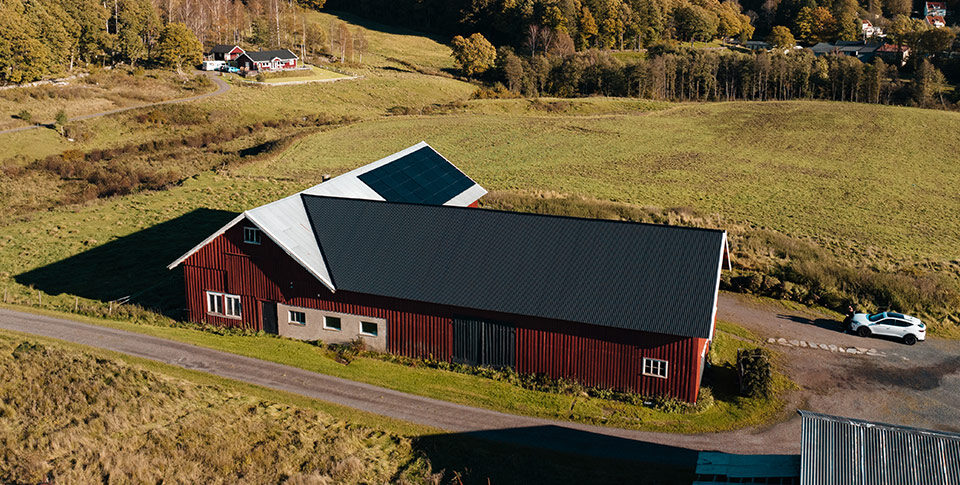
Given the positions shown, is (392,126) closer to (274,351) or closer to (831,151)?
(831,151)

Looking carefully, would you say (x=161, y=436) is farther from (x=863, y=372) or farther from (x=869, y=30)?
(x=869, y=30)

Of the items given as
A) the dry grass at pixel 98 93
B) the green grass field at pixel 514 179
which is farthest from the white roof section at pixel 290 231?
the dry grass at pixel 98 93

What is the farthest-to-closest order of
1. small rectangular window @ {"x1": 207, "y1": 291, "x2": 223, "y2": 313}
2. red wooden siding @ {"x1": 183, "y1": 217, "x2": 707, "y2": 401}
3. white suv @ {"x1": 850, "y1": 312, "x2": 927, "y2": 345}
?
white suv @ {"x1": 850, "y1": 312, "x2": 927, "y2": 345}
small rectangular window @ {"x1": 207, "y1": 291, "x2": 223, "y2": 313}
red wooden siding @ {"x1": 183, "y1": 217, "x2": 707, "y2": 401}

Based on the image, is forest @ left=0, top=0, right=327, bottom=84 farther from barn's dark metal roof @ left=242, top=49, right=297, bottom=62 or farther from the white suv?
the white suv

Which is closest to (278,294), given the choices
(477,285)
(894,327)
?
(477,285)

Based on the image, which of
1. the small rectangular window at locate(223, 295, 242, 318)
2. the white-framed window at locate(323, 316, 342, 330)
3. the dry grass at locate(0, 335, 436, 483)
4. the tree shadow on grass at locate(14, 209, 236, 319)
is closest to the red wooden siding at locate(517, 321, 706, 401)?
Answer: the dry grass at locate(0, 335, 436, 483)

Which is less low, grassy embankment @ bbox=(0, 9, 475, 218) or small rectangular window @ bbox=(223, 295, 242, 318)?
grassy embankment @ bbox=(0, 9, 475, 218)
